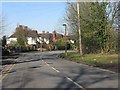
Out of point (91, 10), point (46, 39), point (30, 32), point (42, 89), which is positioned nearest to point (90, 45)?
point (91, 10)

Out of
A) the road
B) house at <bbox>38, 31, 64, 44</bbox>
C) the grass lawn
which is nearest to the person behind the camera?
the road

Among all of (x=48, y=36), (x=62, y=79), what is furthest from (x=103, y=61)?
(x=48, y=36)

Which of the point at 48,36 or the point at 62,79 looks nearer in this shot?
the point at 62,79

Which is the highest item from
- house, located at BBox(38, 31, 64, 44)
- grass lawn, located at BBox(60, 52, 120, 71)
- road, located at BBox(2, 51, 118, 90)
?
house, located at BBox(38, 31, 64, 44)

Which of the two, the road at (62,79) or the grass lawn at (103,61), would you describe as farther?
the grass lawn at (103,61)

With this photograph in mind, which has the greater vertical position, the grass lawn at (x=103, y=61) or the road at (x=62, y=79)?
the grass lawn at (x=103, y=61)

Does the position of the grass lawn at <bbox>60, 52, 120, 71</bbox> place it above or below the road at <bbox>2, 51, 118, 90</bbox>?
above

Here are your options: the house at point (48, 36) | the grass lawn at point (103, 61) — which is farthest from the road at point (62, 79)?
the house at point (48, 36)

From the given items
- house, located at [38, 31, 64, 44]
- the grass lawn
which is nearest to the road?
the grass lawn

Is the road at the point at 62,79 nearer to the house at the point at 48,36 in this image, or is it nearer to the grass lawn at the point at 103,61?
the grass lawn at the point at 103,61

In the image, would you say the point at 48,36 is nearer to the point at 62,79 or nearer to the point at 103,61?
the point at 103,61

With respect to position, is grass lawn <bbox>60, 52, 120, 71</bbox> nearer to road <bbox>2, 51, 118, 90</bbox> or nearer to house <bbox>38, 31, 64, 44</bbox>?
road <bbox>2, 51, 118, 90</bbox>

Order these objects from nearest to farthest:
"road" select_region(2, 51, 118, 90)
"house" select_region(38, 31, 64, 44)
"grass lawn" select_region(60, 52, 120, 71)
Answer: "road" select_region(2, 51, 118, 90)
"grass lawn" select_region(60, 52, 120, 71)
"house" select_region(38, 31, 64, 44)

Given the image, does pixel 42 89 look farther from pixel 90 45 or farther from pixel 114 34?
pixel 90 45
